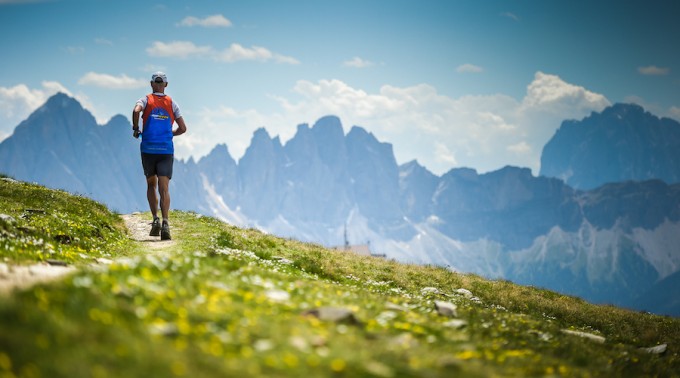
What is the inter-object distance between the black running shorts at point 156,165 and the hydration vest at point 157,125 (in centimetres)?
22

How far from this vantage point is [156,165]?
20.6 metres

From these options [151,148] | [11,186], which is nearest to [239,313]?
[151,148]

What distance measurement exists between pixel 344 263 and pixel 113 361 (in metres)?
20.5

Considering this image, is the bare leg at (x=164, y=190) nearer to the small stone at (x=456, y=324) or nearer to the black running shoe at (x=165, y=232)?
the black running shoe at (x=165, y=232)

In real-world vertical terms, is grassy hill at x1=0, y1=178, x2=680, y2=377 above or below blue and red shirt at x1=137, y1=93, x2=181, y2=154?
below

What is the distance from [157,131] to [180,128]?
115 cm

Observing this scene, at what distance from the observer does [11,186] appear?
26266 mm

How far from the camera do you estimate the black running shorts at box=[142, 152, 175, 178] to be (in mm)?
20469

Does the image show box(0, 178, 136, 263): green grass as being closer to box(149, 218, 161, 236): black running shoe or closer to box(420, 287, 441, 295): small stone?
box(149, 218, 161, 236): black running shoe

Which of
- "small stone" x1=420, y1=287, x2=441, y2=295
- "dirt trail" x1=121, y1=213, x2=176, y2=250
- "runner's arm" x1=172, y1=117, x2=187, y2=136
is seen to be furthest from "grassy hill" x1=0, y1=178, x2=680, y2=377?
"small stone" x1=420, y1=287, x2=441, y2=295

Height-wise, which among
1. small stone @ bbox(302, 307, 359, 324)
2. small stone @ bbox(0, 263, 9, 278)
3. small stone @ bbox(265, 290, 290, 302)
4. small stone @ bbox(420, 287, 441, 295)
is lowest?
small stone @ bbox(420, 287, 441, 295)

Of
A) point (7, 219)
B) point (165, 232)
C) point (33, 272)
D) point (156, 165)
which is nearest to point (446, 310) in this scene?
point (33, 272)

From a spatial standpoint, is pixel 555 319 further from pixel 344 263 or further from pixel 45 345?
pixel 45 345

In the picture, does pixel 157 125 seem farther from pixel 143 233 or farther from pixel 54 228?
pixel 143 233
